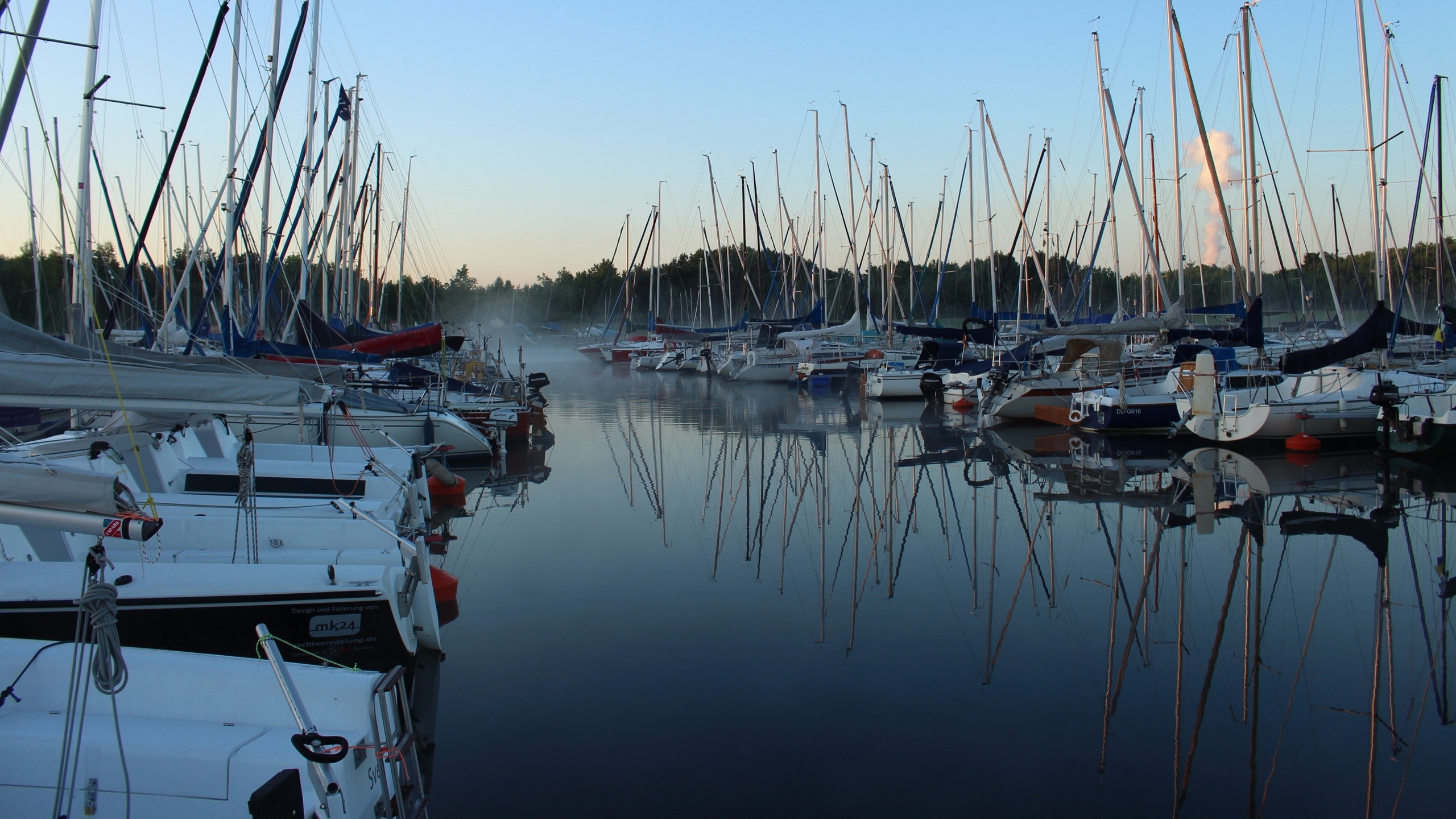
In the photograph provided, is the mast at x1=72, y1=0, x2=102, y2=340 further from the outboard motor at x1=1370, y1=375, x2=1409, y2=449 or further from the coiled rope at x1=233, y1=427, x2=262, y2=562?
the outboard motor at x1=1370, y1=375, x2=1409, y2=449

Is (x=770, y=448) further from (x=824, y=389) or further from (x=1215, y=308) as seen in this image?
(x=824, y=389)

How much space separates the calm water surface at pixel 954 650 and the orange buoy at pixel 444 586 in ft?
0.67

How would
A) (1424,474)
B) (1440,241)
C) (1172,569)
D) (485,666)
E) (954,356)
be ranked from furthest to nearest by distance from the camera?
(954,356)
(1440,241)
(1424,474)
(1172,569)
(485,666)

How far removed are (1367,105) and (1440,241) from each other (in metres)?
14.3

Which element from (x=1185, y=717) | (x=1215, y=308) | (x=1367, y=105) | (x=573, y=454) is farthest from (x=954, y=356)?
(x=1185, y=717)

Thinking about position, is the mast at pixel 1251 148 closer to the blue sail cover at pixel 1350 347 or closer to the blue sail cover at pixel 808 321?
the blue sail cover at pixel 1350 347

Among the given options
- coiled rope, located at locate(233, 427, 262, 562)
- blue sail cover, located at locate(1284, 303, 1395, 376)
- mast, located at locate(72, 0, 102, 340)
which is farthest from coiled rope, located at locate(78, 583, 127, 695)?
blue sail cover, located at locate(1284, 303, 1395, 376)

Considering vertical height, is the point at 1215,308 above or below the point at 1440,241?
below

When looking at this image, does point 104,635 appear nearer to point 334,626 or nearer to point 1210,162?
point 334,626

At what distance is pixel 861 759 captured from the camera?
5668 mm

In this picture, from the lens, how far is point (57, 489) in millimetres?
3920

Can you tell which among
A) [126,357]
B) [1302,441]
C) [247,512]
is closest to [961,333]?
[1302,441]

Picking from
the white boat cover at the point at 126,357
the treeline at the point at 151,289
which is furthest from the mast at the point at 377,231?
the white boat cover at the point at 126,357

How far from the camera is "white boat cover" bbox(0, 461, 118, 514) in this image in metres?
3.88
